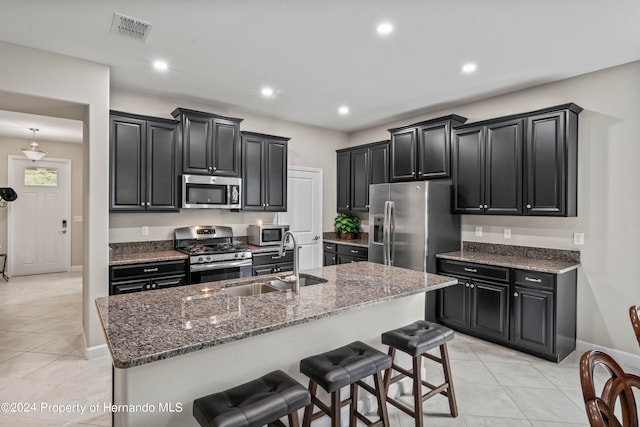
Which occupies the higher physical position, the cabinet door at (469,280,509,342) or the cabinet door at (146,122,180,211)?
the cabinet door at (146,122,180,211)

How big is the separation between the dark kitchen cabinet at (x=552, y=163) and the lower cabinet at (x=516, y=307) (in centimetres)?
71

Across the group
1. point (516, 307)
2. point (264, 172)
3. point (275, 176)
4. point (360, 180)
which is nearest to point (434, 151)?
point (360, 180)

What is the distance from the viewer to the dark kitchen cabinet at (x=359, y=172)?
5309 millimetres

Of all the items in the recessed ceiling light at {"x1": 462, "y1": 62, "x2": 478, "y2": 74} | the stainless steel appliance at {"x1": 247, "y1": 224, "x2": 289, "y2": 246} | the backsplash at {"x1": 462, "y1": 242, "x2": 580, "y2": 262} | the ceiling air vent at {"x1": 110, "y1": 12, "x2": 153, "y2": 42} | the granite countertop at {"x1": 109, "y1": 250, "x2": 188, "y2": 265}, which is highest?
the ceiling air vent at {"x1": 110, "y1": 12, "x2": 153, "y2": 42}

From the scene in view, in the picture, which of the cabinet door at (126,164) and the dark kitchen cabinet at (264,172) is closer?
the cabinet door at (126,164)

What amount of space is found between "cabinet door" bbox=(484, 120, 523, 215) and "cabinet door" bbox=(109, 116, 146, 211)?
3.91 meters

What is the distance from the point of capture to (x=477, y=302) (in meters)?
3.78

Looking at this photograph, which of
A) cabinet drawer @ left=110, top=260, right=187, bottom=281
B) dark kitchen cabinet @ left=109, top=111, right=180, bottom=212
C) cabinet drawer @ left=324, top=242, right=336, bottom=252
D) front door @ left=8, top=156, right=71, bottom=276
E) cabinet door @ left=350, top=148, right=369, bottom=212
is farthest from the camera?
front door @ left=8, top=156, right=71, bottom=276

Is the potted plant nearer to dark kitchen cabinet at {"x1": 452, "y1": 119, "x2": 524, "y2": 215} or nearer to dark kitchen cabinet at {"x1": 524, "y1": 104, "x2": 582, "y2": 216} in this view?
dark kitchen cabinet at {"x1": 452, "y1": 119, "x2": 524, "y2": 215}

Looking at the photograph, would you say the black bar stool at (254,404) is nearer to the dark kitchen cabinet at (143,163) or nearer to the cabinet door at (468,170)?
the dark kitchen cabinet at (143,163)

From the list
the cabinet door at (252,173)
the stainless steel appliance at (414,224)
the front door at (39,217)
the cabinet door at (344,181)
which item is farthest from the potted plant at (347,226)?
the front door at (39,217)

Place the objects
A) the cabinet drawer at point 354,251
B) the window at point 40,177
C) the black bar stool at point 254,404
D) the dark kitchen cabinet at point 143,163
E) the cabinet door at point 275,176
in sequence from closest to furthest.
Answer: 1. the black bar stool at point 254,404
2. the dark kitchen cabinet at point 143,163
3. the cabinet door at point 275,176
4. the cabinet drawer at point 354,251
5. the window at point 40,177

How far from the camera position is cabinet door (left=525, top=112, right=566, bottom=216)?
3410 mm

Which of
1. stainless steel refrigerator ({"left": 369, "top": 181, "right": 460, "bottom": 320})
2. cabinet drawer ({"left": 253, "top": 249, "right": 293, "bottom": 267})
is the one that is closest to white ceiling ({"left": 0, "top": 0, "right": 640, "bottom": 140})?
stainless steel refrigerator ({"left": 369, "top": 181, "right": 460, "bottom": 320})
